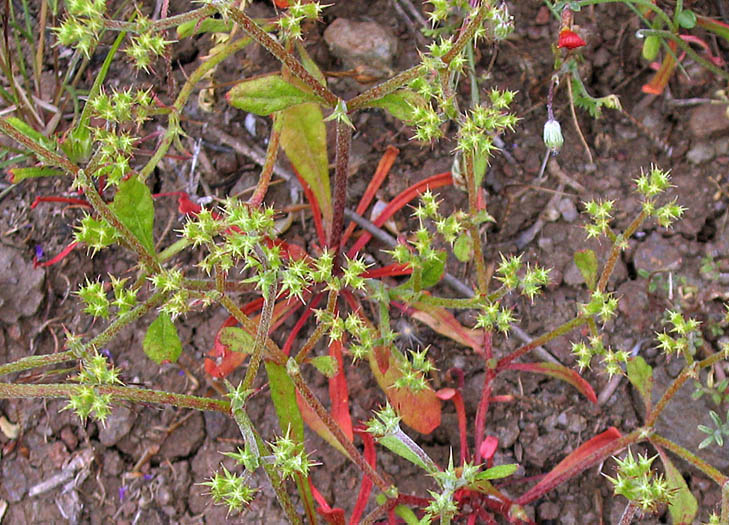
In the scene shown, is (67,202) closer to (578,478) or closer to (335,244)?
(335,244)

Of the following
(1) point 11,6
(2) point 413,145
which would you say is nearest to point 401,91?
(2) point 413,145

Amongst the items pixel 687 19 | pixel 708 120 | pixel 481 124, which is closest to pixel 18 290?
pixel 481 124

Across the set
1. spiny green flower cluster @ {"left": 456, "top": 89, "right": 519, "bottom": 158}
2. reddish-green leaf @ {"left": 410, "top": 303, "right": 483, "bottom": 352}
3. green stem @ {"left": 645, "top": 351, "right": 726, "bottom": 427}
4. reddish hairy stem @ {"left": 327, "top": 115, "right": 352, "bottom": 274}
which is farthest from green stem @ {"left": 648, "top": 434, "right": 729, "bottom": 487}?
reddish hairy stem @ {"left": 327, "top": 115, "right": 352, "bottom": 274}

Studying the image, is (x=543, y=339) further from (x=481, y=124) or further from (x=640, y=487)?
(x=481, y=124)

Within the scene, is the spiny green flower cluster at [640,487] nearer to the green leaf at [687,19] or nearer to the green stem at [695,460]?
the green stem at [695,460]

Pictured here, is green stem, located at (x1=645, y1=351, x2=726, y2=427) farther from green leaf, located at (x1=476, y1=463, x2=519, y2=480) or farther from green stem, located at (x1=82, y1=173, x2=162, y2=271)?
green stem, located at (x1=82, y1=173, x2=162, y2=271)

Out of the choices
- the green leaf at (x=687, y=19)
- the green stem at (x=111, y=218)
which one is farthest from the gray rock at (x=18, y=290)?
the green leaf at (x=687, y=19)
